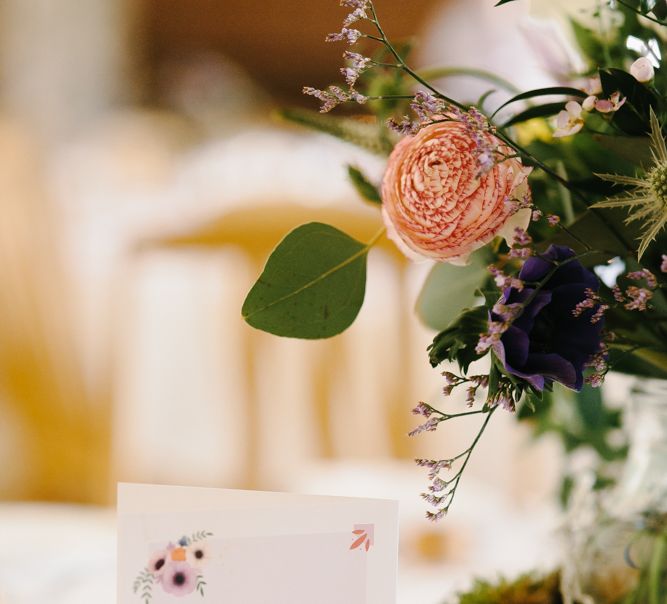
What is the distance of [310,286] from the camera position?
384 millimetres

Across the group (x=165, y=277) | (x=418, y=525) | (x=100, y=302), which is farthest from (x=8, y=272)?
(x=418, y=525)

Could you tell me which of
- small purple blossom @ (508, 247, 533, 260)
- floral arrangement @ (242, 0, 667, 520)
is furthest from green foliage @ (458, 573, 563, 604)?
small purple blossom @ (508, 247, 533, 260)

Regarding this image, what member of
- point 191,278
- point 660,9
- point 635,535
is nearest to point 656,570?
point 635,535

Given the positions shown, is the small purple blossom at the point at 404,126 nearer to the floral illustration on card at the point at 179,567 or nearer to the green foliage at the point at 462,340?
the green foliage at the point at 462,340

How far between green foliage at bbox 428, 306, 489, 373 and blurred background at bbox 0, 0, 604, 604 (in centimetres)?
72

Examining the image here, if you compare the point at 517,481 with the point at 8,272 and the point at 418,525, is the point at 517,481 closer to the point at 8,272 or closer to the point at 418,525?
the point at 418,525

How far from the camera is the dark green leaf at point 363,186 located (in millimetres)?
467

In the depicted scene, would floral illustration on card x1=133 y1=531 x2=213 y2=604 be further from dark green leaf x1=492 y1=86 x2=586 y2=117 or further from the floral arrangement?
dark green leaf x1=492 y1=86 x2=586 y2=117

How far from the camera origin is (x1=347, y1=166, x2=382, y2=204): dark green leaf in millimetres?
467

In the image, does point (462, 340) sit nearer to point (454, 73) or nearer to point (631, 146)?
point (631, 146)

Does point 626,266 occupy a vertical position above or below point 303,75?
below

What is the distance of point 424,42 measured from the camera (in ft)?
7.64

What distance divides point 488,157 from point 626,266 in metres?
0.21

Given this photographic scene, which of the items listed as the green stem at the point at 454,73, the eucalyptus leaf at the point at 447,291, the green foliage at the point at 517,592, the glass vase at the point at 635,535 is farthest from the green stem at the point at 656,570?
the green stem at the point at 454,73
